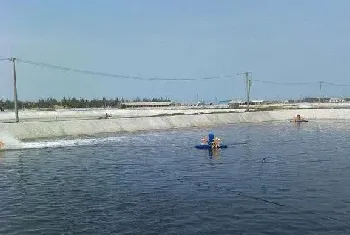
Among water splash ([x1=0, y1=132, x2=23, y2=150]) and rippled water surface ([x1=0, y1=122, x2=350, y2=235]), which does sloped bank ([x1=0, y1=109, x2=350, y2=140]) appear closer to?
water splash ([x1=0, y1=132, x2=23, y2=150])

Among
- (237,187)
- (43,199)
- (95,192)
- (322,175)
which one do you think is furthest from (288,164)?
(43,199)

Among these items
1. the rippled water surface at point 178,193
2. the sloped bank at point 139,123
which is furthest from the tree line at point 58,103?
the rippled water surface at point 178,193

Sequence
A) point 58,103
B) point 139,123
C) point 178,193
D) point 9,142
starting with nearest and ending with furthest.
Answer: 1. point 178,193
2. point 9,142
3. point 139,123
4. point 58,103

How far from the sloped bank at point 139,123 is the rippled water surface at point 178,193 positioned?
2167 cm

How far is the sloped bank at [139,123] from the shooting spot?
2432 inches

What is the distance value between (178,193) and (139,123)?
56856mm

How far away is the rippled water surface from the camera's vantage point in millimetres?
16766

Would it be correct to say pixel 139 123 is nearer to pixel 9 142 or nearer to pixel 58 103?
pixel 9 142

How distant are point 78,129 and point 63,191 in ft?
148

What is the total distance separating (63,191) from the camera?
Result: 23766 millimetres

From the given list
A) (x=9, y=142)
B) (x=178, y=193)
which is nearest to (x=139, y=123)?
(x=9, y=142)

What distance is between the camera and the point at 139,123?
260 ft

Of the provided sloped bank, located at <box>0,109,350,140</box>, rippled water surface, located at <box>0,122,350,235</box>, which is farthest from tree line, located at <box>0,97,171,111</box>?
rippled water surface, located at <box>0,122,350,235</box>

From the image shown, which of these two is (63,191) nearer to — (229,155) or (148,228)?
(148,228)
